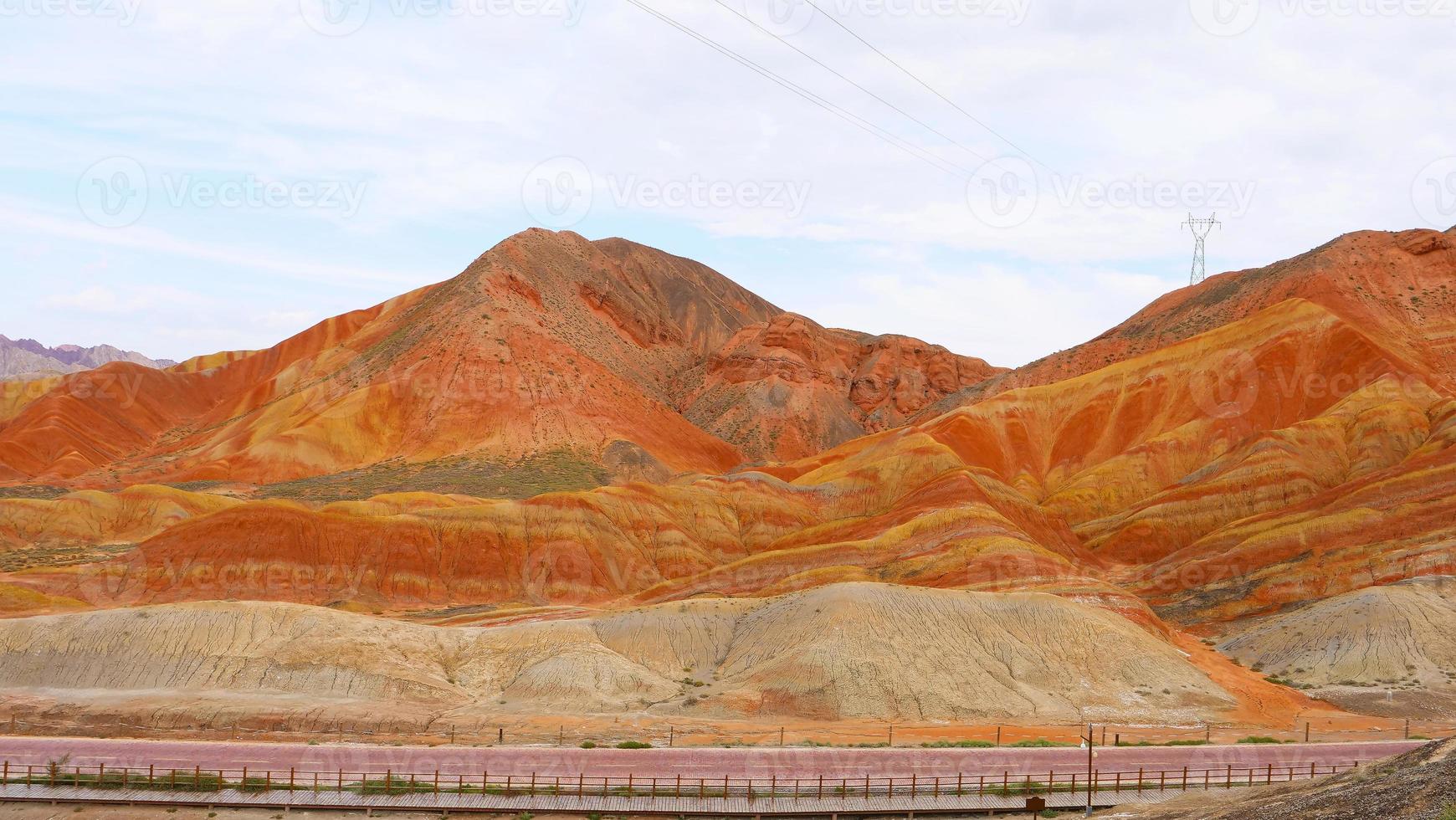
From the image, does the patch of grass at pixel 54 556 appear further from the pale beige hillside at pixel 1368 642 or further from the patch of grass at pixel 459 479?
the pale beige hillside at pixel 1368 642

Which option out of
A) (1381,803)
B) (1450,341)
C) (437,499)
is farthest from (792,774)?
(1450,341)

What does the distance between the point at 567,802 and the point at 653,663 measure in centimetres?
2438

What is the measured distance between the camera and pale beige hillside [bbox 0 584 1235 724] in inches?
2213

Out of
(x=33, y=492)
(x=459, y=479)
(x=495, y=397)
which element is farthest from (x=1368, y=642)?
(x=33, y=492)

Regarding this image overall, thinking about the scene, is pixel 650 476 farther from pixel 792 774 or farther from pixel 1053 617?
pixel 792 774

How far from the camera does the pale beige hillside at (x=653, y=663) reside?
56219 millimetres

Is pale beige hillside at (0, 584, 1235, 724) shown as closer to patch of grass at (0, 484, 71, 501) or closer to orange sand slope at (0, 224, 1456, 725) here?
orange sand slope at (0, 224, 1456, 725)

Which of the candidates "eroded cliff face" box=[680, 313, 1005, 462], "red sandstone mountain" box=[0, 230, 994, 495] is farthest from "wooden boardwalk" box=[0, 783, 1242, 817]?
"eroded cliff face" box=[680, 313, 1005, 462]

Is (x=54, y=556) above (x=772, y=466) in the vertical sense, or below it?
A: below

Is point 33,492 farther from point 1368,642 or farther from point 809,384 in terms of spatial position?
point 1368,642

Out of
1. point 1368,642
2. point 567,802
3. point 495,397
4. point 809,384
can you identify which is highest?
point 809,384

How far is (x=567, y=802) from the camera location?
39.1 metres

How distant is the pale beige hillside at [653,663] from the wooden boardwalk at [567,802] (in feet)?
40.1

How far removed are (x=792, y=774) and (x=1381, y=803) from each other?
1876 centimetres
